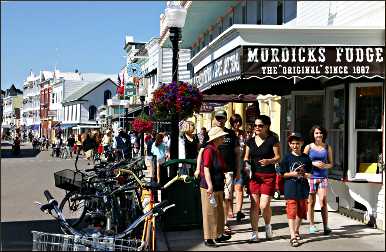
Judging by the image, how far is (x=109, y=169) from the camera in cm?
1005

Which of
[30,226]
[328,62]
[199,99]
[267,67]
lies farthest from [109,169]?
[328,62]

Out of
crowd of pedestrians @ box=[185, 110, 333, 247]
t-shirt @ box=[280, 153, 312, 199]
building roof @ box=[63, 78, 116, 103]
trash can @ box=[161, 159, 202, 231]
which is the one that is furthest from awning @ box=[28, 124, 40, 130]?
t-shirt @ box=[280, 153, 312, 199]

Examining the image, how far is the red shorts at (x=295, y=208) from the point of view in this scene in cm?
778

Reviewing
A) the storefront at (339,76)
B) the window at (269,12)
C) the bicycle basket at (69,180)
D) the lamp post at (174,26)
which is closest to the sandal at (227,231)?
the storefront at (339,76)

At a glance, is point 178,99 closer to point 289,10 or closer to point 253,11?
point 289,10

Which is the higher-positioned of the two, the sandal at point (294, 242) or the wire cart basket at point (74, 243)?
the wire cart basket at point (74, 243)

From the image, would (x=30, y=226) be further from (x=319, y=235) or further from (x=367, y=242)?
(x=367, y=242)

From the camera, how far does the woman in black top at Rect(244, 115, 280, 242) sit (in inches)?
310

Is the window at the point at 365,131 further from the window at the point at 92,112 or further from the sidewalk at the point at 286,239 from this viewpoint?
the window at the point at 92,112

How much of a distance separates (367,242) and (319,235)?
763mm

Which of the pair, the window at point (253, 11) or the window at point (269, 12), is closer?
the window at point (269, 12)

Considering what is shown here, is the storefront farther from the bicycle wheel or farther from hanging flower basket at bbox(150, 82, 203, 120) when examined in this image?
the bicycle wheel

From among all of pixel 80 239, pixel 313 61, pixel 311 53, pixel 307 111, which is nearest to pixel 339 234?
pixel 313 61

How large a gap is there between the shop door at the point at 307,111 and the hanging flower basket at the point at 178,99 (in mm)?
2421
